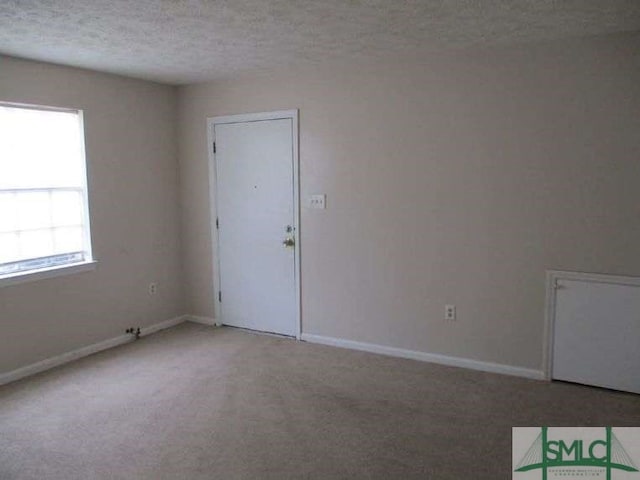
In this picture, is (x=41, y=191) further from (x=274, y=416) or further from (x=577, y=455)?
(x=577, y=455)

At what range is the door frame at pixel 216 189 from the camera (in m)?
4.22

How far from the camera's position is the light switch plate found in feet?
13.6

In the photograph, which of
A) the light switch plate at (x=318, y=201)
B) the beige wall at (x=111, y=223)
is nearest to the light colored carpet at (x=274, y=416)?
the beige wall at (x=111, y=223)

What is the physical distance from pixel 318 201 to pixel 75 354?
7.90 ft

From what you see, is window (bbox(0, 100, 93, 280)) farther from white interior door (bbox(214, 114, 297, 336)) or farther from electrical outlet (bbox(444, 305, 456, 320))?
electrical outlet (bbox(444, 305, 456, 320))

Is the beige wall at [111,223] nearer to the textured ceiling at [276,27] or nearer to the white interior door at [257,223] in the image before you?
the textured ceiling at [276,27]

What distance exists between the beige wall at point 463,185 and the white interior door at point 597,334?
0.14m

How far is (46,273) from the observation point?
12.3ft

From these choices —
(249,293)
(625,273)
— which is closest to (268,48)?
(249,293)

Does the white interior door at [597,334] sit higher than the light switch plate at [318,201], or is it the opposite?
the light switch plate at [318,201]

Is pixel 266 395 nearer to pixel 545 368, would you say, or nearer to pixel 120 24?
pixel 545 368

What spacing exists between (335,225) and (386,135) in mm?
867

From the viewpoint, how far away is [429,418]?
116 inches

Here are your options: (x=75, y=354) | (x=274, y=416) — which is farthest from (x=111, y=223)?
(x=274, y=416)
